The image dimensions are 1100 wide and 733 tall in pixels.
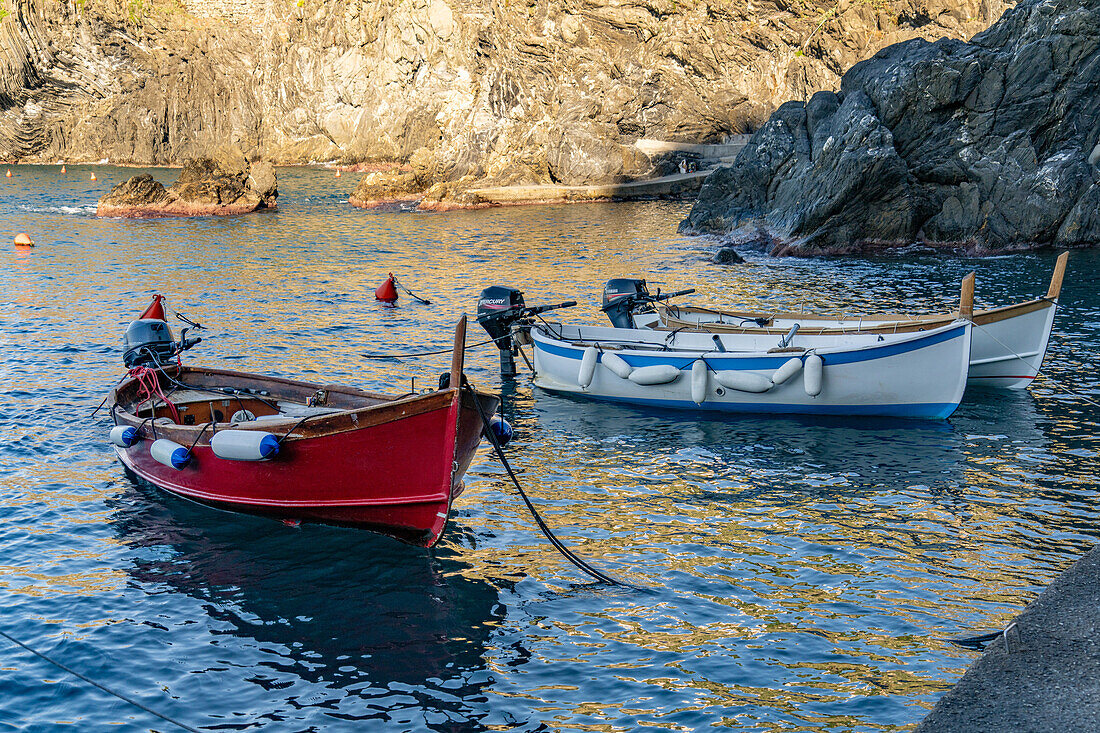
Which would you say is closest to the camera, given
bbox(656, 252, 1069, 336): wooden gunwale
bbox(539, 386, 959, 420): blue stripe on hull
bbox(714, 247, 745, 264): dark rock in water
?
bbox(539, 386, 959, 420): blue stripe on hull

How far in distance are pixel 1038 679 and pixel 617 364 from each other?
431 inches

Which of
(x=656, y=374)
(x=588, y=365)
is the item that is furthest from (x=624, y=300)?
(x=656, y=374)

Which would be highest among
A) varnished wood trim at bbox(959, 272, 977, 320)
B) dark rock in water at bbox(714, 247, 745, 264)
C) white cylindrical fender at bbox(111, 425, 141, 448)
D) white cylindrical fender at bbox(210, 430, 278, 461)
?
dark rock in water at bbox(714, 247, 745, 264)

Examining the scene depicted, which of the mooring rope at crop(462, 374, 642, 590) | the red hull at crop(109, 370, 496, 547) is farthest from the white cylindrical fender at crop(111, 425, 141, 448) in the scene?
the mooring rope at crop(462, 374, 642, 590)

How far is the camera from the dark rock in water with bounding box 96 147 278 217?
50.3m

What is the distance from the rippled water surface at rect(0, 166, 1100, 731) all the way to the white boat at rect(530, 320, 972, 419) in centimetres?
41

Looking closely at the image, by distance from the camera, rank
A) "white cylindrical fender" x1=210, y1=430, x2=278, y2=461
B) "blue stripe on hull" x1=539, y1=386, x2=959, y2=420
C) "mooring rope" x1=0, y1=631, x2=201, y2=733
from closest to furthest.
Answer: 1. "mooring rope" x1=0, y1=631, x2=201, y2=733
2. "white cylindrical fender" x1=210, y1=430, x2=278, y2=461
3. "blue stripe on hull" x1=539, y1=386, x2=959, y2=420

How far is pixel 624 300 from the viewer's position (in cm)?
1964

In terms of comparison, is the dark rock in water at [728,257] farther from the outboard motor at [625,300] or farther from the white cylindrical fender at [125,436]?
the white cylindrical fender at [125,436]

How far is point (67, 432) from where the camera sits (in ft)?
51.0

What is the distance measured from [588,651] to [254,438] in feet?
15.6

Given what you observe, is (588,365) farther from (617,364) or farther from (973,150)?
(973,150)

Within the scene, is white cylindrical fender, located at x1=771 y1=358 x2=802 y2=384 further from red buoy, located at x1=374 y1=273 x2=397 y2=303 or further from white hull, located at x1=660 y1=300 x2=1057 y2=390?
red buoy, located at x1=374 y1=273 x2=397 y2=303

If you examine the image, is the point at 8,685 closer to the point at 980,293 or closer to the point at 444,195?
the point at 980,293
